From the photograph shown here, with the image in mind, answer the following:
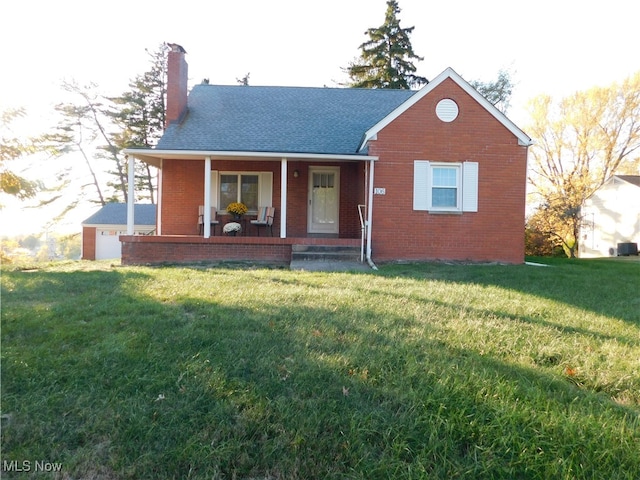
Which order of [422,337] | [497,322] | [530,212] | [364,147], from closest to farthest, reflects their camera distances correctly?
[422,337] < [497,322] < [364,147] < [530,212]

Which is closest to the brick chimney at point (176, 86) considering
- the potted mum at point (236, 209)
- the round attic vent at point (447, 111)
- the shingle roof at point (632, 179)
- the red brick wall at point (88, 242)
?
the potted mum at point (236, 209)

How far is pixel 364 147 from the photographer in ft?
37.8

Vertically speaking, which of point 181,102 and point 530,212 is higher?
point 181,102

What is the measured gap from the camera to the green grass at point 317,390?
2.22 meters

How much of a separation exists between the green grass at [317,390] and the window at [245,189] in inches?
327

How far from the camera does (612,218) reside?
2880 cm

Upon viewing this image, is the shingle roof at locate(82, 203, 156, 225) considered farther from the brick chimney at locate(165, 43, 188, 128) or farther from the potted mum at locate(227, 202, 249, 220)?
the potted mum at locate(227, 202, 249, 220)

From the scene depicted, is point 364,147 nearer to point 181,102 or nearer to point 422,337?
point 181,102

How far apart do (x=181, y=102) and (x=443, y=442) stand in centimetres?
1365

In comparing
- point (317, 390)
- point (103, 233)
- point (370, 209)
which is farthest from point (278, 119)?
point (103, 233)

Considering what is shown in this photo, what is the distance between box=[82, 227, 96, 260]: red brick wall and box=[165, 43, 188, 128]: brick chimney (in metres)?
14.2

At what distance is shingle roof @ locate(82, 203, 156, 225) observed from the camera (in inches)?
950

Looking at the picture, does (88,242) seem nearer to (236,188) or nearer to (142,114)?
(142,114)

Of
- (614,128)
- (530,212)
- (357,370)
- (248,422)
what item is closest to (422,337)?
(357,370)
